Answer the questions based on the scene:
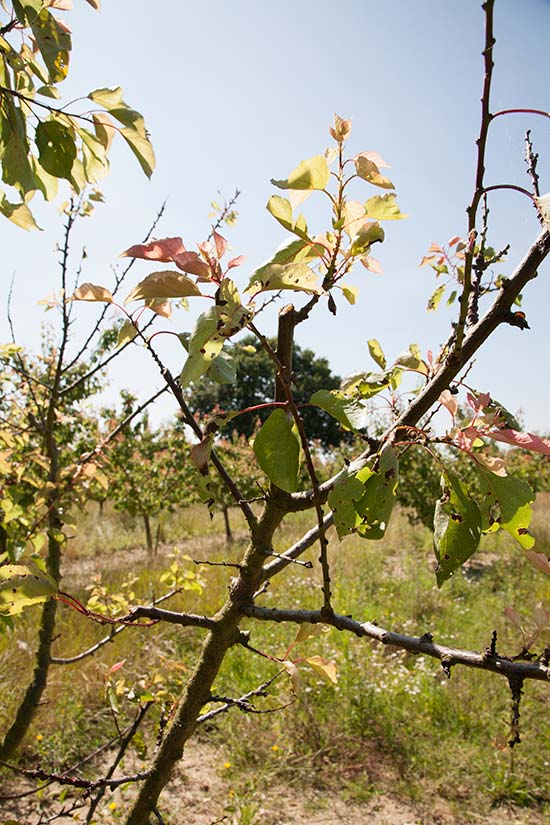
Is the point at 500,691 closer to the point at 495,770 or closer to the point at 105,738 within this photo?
the point at 495,770

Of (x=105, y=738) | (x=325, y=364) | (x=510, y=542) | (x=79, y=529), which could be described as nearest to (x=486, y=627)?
(x=105, y=738)

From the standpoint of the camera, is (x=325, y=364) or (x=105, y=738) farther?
→ (x=325, y=364)

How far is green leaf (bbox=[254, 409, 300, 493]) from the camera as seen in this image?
0.63m

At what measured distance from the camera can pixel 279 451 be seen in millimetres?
635

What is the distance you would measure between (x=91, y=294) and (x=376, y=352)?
0.48m

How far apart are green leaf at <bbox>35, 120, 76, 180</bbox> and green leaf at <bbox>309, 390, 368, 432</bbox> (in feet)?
1.56

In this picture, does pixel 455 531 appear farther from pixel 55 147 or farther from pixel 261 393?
pixel 261 393

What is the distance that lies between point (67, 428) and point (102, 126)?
7644 millimetres

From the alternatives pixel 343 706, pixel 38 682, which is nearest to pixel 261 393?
pixel 343 706

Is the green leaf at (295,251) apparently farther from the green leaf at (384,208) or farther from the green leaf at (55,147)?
the green leaf at (55,147)

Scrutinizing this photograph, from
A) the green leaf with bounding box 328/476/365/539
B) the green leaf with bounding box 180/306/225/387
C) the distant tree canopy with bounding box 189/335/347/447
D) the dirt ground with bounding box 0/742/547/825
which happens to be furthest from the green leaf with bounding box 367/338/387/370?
the distant tree canopy with bounding box 189/335/347/447

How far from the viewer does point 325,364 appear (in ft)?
105

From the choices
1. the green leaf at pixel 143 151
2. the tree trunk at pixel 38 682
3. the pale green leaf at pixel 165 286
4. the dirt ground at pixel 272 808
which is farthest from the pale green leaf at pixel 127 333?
the dirt ground at pixel 272 808

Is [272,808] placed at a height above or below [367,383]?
below
